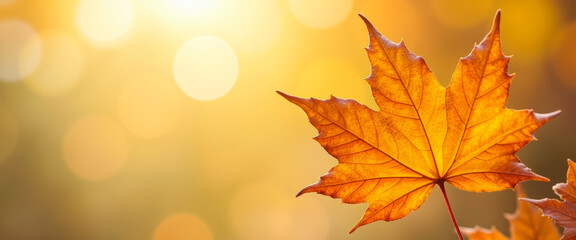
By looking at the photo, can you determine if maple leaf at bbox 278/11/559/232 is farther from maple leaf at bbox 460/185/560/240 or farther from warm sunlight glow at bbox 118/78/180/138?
warm sunlight glow at bbox 118/78/180/138

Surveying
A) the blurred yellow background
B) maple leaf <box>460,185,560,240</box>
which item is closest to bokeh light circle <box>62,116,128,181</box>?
the blurred yellow background

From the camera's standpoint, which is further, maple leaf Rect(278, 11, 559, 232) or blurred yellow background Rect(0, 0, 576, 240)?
blurred yellow background Rect(0, 0, 576, 240)

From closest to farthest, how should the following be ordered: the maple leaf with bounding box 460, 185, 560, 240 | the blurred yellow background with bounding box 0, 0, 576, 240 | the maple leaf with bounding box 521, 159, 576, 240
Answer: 1. the maple leaf with bounding box 521, 159, 576, 240
2. the maple leaf with bounding box 460, 185, 560, 240
3. the blurred yellow background with bounding box 0, 0, 576, 240

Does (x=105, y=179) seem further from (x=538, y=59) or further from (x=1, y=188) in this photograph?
(x=538, y=59)

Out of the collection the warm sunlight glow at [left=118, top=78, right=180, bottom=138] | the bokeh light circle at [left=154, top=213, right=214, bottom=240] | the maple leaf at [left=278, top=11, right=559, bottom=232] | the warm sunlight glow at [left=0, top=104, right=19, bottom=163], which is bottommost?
the maple leaf at [left=278, top=11, right=559, bottom=232]

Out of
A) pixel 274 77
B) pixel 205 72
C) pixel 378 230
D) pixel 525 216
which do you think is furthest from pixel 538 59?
pixel 205 72

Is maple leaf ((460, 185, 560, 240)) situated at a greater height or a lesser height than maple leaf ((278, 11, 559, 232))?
lesser
